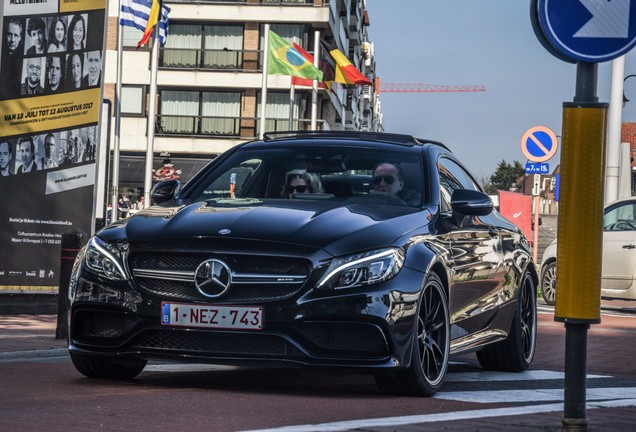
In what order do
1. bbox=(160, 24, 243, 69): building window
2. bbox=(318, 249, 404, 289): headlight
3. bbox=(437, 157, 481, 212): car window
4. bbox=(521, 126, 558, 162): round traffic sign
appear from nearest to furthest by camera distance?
bbox=(318, 249, 404, 289): headlight, bbox=(437, 157, 481, 212): car window, bbox=(521, 126, 558, 162): round traffic sign, bbox=(160, 24, 243, 69): building window

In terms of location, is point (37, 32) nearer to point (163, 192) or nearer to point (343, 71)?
point (163, 192)

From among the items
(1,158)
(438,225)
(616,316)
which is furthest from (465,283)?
(616,316)

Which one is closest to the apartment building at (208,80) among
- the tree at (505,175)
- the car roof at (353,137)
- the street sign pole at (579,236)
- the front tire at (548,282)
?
the front tire at (548,282)

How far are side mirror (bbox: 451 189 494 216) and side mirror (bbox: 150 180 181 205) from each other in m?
1.76

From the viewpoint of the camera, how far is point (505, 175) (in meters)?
186

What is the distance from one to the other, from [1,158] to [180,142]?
5123cm

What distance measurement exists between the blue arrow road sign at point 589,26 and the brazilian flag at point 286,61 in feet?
128

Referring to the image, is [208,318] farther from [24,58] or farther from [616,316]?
[616,316]

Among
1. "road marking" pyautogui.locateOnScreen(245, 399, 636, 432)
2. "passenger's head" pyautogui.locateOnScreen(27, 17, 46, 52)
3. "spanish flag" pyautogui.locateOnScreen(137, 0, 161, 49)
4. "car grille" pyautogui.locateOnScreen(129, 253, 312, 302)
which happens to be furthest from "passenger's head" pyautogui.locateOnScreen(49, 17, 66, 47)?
"spanish flag" pyautogui.locateOnScreen(137, 0, 161, 49)

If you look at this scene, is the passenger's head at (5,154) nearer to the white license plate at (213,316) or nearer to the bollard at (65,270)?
the bollard at (65,270)

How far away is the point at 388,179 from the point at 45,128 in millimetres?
7310

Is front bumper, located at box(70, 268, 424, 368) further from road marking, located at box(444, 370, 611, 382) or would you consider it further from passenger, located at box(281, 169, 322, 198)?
road marking, located at box(444, 370, 611, 382)

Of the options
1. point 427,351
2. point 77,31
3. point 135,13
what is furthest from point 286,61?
point 427,351

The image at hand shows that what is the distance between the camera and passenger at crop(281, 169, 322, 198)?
852cm
